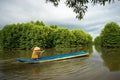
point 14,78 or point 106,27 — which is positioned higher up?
point 106,27

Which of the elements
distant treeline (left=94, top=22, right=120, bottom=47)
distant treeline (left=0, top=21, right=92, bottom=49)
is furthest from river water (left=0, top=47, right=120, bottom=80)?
distant treeline (left=94, top=22, right=120, bottom=47)

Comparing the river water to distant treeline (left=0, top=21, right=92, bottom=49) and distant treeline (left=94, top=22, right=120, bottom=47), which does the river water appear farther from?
distant treeline (left=94, top=22, right=120, bottom=47)

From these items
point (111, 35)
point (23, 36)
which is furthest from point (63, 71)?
point (111, 35)

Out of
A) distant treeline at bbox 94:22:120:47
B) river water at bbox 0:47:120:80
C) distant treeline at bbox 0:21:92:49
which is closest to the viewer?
river water at bbox 0:47:120:80

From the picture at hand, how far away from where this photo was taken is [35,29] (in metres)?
77.7

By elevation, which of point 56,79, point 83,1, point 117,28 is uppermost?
point 117,28

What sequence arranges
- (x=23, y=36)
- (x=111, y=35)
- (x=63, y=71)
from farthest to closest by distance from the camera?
(x=23, y=36), (x=111, y=35), (x=63, y=71)

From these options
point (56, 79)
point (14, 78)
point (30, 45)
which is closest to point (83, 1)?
point (56, 79)

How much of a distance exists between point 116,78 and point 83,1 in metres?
7.44

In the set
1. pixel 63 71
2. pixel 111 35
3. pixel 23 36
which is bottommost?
pixel 63 71

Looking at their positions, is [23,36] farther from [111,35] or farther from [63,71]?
[63,71]

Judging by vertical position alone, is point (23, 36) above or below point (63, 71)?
above

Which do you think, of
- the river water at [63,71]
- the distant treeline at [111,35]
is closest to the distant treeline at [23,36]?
the distant treeline at [111,35]

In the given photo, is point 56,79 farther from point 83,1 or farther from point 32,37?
point 32,37
